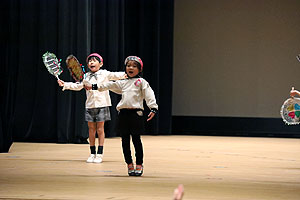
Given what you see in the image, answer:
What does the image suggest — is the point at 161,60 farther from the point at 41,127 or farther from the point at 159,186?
A: the point at 159,186

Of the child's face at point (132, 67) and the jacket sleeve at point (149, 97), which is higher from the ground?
the child's face at point (132, 67)

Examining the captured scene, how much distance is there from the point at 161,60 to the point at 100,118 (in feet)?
15.4

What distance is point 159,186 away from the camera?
4.53 meters

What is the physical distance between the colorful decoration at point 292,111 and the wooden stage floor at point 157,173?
0.48m

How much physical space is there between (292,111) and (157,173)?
1415 mm

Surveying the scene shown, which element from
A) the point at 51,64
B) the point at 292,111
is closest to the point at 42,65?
the point at 51,64

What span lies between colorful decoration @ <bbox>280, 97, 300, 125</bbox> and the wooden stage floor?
477 mm

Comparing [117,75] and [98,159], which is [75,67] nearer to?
[117,75]

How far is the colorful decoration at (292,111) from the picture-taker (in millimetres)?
5688

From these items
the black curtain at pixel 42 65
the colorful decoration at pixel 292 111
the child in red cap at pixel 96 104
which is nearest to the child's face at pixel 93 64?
the child in red cap at pixel 96 104

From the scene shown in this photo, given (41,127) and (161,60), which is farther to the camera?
(161,60)

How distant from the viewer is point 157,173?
209 inches

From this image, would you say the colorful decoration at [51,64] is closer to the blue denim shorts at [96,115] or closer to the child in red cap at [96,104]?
the child in red cap at [96,104]

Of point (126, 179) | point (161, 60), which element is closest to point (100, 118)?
point (126, 179)
